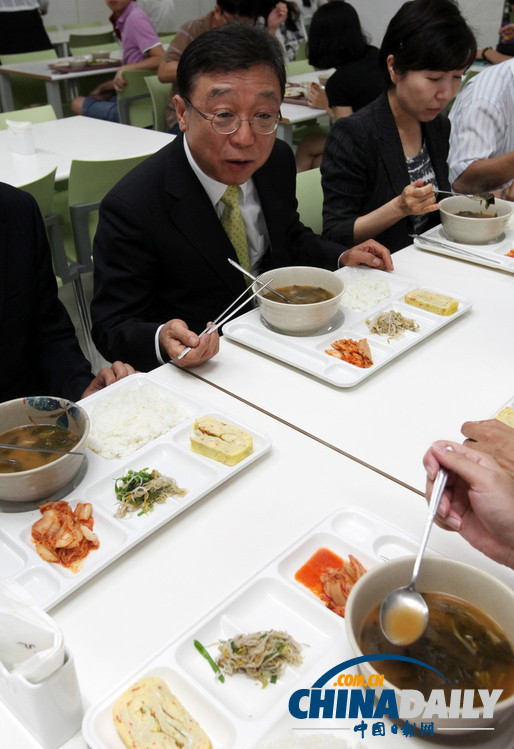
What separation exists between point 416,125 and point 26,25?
678 centimetres

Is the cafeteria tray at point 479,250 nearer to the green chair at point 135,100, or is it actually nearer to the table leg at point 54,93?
the green chair at point 135,100

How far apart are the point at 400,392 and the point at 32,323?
3.64ft

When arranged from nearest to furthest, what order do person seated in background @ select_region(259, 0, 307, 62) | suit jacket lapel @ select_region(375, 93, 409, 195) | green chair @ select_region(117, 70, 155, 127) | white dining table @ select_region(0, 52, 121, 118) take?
1. suit jacket lapel @ select_region(375, 93, 409, 195)
2. person seated in background @ select_region(259, 0, 307, 62)
3. green chair @ select_region(117, 70, 155, 127)
4. white dining table @ select_region(0, 52, 121, 118)

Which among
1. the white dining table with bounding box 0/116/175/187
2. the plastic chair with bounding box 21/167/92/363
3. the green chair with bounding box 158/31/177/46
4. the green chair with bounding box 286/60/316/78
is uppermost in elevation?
the green chair with bounding box 158/31/177/46

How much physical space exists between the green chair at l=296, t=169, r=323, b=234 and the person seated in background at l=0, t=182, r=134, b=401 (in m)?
1.27

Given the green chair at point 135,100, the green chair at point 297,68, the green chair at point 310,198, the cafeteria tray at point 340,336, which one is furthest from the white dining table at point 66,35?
the cafeteria tray at point 340,336

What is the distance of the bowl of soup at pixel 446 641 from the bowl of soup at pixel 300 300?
2.91 ft

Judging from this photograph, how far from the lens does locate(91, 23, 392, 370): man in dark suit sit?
5.34 ft

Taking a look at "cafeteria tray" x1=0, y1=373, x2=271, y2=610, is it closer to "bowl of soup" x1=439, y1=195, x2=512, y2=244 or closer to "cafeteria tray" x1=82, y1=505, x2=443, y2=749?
"cafeteria tray" x1=82, y1=505, x2=443, y2=749

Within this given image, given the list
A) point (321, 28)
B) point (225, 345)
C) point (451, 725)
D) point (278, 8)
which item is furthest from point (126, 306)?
point (278, 8)

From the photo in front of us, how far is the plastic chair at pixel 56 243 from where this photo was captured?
9.12ft

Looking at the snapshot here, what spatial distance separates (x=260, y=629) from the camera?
2.94 ft

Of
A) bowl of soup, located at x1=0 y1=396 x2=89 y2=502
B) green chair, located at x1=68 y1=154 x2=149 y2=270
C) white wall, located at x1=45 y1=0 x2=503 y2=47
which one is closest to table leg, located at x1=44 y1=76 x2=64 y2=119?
green chair, located at x1=68 y1=154 x2=149 y2=270

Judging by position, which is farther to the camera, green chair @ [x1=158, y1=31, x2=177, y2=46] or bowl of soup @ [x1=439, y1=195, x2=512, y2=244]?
green chair @ [x1=158, y1=31, x2=177, y2=46]
